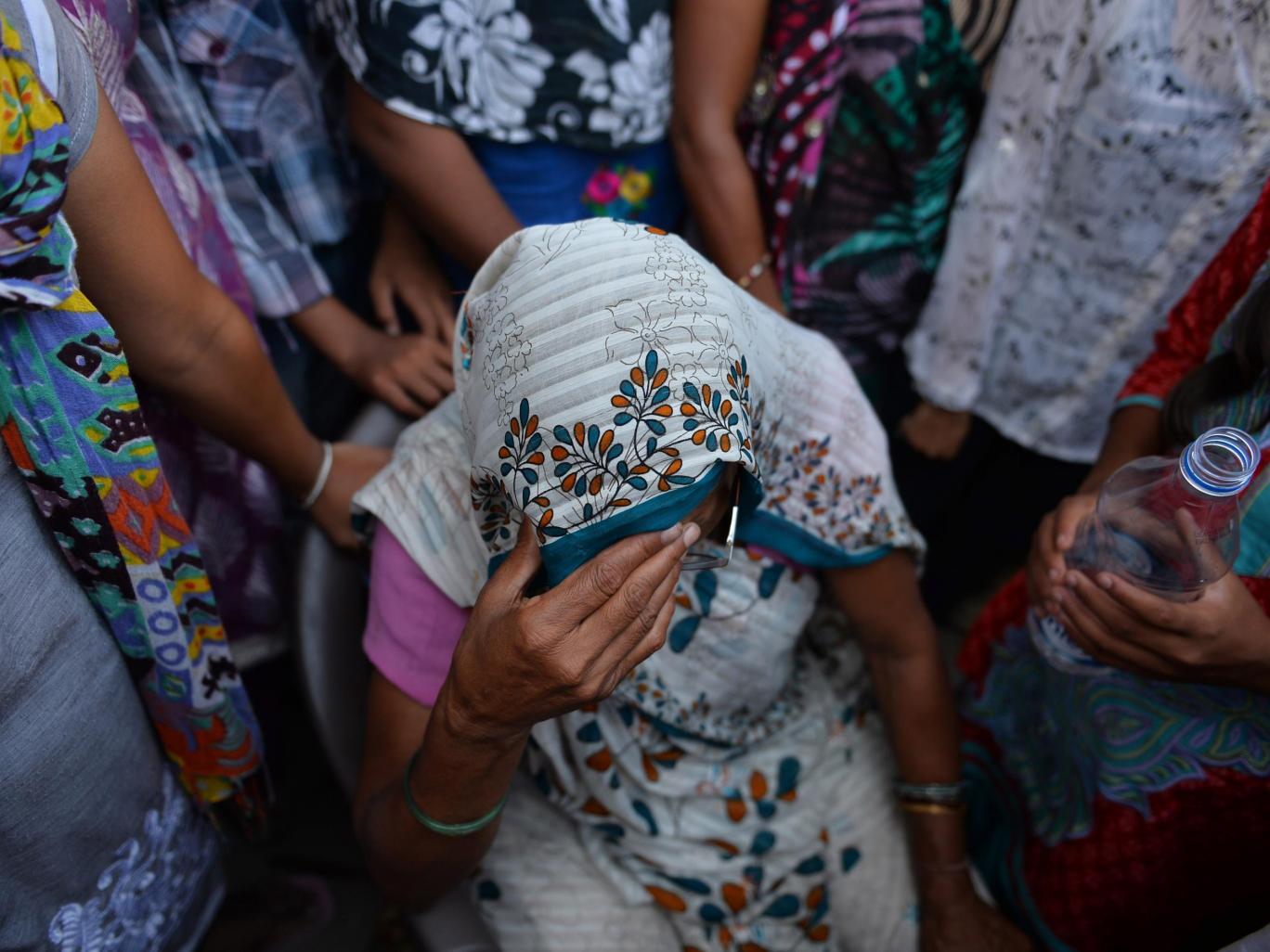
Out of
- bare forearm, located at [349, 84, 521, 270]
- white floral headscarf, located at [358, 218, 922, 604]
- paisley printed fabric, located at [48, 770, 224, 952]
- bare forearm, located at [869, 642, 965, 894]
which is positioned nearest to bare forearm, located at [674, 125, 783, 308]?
bare forearm, located at [349, 84, 521, 270]

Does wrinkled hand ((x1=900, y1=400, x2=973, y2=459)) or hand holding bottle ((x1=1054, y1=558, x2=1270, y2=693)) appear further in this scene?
wrinkled hand ((x1=900, y1=400, x2=973, y2=459))

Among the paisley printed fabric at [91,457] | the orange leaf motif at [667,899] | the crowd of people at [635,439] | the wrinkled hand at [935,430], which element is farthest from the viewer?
the wrinkled hand at [935,430]

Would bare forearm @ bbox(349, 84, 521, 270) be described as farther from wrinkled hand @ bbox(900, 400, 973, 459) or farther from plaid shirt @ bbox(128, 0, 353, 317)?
wrinkled hand @ bbox(900, 400, 973, 459)

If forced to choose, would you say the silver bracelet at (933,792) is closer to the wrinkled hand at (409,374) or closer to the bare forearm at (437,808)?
the bare forearm at (437,808)

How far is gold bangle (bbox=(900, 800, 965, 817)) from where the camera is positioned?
126 cm

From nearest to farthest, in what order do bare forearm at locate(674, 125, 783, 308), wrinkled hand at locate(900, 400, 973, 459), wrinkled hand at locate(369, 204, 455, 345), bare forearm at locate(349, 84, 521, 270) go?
bare forearm at locate(349, 84, 521, 270)
bare forearm at locate(674, 125, 783, 308)
wrinkled hand at locate(369, 204, 455, 345)
wrinkled hand at locate(900, 400, 973, 459)

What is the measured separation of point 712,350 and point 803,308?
83 centimetres

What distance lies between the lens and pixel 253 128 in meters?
1.40

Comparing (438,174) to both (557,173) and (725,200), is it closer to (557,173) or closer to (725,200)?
(557,173)

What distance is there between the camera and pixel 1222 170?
1288 millimetres

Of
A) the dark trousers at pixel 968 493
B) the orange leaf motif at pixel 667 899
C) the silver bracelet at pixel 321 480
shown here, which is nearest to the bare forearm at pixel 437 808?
the orange leaf motif at pixel 667 899

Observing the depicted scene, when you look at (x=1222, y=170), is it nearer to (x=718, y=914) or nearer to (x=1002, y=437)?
(x=1002, y=437)

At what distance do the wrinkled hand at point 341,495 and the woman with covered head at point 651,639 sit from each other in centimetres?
17

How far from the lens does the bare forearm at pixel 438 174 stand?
1.37 metres
